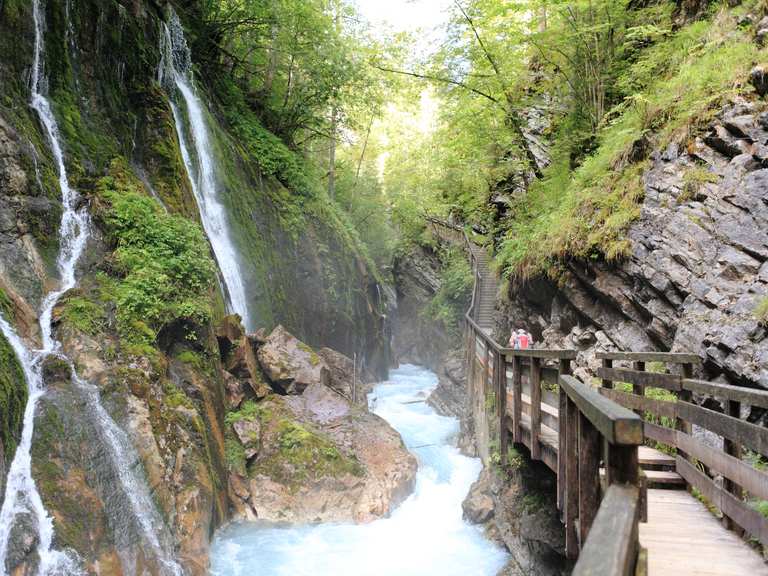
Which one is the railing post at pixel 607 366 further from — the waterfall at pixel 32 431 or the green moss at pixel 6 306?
the green moss at pixel 6 306

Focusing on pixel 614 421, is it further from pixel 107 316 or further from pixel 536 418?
pixel 107 316

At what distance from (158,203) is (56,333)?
148 inches

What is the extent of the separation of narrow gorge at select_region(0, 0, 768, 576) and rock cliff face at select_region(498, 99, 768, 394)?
42mm

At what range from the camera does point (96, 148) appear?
10227 millimetres

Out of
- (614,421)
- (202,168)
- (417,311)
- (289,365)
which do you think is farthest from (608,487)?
(417,311)

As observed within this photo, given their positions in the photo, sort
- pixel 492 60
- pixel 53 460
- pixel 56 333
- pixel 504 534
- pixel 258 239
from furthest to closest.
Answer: pixel 258 239 → pixel 492 60 → pixel 504 534 → pixel 56 333 → pixel 53 460

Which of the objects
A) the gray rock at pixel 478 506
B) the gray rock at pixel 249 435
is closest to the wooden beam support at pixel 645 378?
the gray rock at pixel 478 506

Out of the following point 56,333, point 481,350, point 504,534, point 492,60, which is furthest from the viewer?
point 492,60

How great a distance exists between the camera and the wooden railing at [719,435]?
11.4 feet

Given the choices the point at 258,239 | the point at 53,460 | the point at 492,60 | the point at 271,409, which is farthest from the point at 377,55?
the point at 53,460

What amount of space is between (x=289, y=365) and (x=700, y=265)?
27.6 feet

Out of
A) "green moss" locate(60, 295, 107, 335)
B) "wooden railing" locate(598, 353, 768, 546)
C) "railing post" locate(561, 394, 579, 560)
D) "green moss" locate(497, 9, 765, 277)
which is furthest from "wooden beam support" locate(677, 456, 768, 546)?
"green moss" locate(60, 295, 107, 335)

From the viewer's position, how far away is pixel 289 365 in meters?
12.2

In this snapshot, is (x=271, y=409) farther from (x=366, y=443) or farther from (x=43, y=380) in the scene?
(x=43, y=380)
